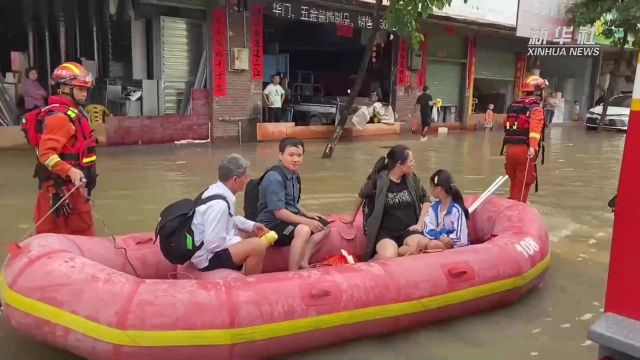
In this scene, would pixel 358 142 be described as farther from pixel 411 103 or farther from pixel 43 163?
pixel 43 163

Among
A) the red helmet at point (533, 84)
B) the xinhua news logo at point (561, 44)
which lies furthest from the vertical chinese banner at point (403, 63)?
the red helmet at point (533, 84)

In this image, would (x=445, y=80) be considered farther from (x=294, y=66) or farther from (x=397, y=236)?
(x=397, y=236)

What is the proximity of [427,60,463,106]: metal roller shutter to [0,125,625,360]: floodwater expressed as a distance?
348 cm

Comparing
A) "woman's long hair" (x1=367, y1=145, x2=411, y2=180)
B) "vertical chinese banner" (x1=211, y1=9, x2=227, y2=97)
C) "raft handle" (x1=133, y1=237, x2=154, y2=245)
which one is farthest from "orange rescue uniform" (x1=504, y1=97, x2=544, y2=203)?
"vertical chinese banner" (x1=211, y1=9, x2=227, y2=97)

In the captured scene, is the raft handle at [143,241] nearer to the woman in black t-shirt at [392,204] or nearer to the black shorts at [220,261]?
the black shorts at [220,261]

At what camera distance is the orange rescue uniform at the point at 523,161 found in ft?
Result: 21.4

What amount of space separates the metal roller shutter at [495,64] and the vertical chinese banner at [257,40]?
9804 mm

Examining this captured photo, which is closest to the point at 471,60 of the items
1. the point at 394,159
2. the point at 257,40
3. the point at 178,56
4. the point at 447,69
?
the point at 447,69

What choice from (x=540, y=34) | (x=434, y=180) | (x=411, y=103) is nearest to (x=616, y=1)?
(x=540, y=34)

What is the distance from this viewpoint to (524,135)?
673cm

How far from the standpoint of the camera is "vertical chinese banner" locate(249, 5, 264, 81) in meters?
14.1

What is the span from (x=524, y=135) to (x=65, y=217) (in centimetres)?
479

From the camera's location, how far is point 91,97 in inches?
547

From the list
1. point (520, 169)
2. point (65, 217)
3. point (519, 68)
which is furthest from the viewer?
point (519, 68)
